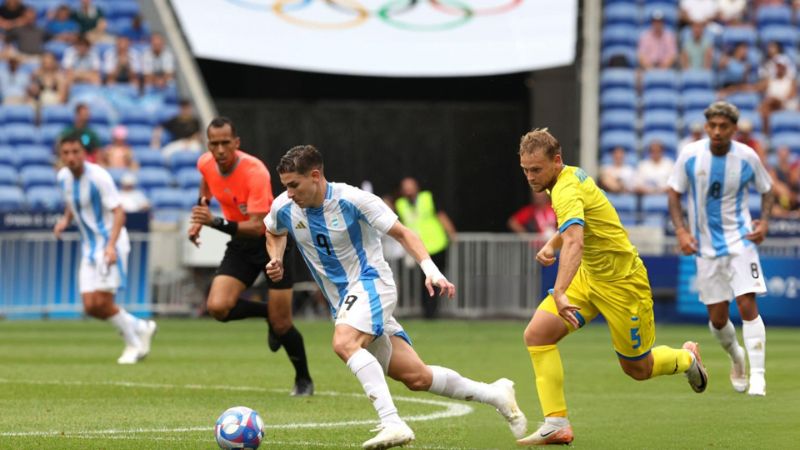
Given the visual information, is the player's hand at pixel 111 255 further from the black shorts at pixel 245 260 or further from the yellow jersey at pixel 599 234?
the yellow jersey at pixel 599 234

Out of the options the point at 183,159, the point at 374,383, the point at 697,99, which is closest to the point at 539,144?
the point at 374,383

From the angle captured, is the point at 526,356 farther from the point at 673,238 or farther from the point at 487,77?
the point at 487,77

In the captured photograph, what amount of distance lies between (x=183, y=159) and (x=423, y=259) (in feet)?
56.5

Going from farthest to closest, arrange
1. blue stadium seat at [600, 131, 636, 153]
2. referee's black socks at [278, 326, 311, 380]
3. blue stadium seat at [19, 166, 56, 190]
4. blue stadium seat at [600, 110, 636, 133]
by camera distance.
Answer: blue stadium seat at [600, 110, 636, 133] → blue stadium seat at [600, 131, 636, 153] → blue stadium seat at [19, 166, 56, 190] → referee's black socks at [278, 326, 311, 380]

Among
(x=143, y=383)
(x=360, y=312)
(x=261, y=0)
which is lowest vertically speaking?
(x=143, y=383)

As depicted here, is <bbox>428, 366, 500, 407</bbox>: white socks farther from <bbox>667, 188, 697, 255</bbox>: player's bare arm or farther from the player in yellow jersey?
<bbox>667, 188, 697, 255</bbox>: player's bare arm

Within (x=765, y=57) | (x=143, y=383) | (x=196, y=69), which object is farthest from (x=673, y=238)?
(x=143, y=383)

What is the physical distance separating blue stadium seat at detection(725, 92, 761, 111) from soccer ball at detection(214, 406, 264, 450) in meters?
20.0

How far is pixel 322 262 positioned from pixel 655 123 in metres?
18.7

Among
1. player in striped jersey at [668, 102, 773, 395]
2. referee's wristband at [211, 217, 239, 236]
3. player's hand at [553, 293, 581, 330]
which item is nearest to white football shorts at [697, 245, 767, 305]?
player in striped jersey at [668, 102, 773, 395]

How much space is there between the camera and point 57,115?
83.7ft

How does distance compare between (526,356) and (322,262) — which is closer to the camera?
(322,262)

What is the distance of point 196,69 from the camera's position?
87.1ft

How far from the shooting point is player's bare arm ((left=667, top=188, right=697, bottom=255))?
38.8 ft
